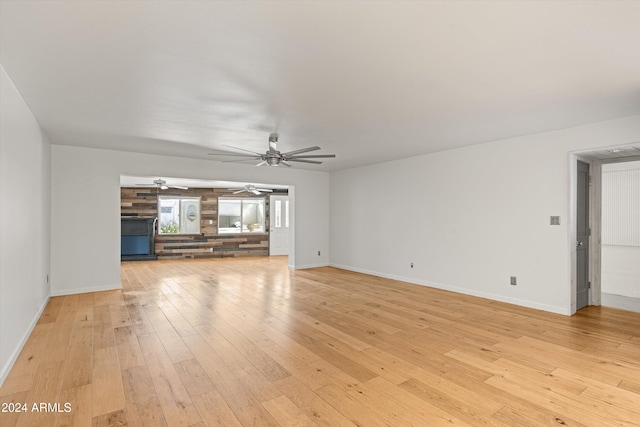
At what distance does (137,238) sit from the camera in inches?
389

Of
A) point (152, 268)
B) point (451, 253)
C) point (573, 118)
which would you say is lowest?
point (152, 268)

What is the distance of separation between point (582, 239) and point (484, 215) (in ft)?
4.35

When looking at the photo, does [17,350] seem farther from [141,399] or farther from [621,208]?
[621,208]

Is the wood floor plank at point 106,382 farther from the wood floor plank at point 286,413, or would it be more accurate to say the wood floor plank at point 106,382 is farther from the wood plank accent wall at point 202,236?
the wood plank accent wall at point 202,236

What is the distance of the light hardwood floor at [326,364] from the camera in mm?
2129

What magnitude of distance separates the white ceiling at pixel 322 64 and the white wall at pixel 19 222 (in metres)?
0.32

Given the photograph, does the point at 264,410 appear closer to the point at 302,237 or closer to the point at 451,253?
the point at 451,253

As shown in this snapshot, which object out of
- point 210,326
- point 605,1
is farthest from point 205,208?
point 605,1

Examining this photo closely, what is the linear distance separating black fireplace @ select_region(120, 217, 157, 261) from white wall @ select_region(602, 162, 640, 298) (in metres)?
11.1

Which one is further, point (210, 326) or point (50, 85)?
point (210, 326)

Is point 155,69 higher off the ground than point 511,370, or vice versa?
point 155,69

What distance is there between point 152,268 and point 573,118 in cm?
911

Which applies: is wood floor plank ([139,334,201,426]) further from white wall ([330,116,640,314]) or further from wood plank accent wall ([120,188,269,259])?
wood plank accent wall ([120,188,269,259])

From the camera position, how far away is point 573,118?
391 centimetres
